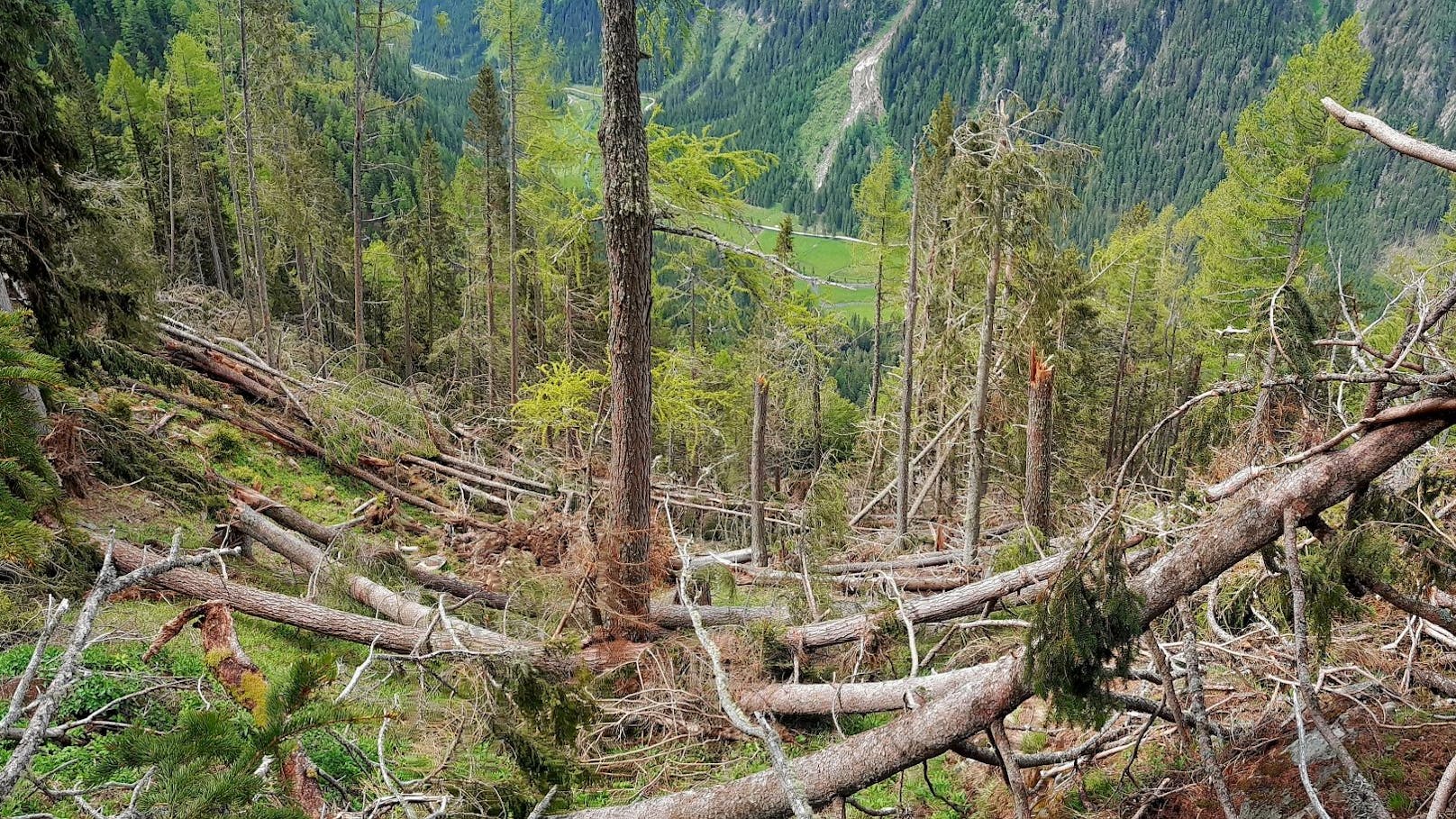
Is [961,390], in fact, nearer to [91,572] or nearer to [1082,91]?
[91,572]

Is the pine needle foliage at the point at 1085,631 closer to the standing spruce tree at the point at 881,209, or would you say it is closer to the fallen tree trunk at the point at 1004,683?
the fallen tree trunk at the point at 1004,683

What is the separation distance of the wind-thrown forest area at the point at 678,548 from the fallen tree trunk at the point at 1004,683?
0.02m

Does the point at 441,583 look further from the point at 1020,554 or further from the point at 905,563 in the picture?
the point at 905,563

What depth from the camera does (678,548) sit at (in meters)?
6.04

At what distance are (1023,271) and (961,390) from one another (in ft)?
15.3

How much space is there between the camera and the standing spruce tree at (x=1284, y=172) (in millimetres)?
17547

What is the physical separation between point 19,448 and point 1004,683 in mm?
4134

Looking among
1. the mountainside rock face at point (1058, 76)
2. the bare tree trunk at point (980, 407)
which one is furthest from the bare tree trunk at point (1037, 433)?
the mountainside rock face at point (1058, 76)

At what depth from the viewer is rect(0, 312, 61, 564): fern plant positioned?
2770 mm

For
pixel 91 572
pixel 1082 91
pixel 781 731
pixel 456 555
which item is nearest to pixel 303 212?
Result: pixel 456 555

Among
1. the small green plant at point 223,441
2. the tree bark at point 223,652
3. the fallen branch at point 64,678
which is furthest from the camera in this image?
the small green plant at point 223,441

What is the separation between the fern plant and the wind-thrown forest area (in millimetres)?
20

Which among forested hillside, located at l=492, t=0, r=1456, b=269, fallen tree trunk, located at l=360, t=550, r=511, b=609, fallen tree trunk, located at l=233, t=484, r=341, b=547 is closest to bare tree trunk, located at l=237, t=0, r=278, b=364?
fallen tree trunk, located at l=233, t=484, r=341, b=547

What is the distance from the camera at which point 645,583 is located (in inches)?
260
